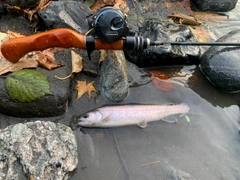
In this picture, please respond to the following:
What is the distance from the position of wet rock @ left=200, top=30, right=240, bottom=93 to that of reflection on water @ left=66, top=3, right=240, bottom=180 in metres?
0.20

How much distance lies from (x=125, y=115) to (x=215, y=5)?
3.94 m

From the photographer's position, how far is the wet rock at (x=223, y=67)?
4.85 meters

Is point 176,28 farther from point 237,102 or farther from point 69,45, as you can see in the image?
point 69,45

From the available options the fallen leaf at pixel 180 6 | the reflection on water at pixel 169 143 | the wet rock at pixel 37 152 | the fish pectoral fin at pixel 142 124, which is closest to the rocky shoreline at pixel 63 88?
the wet rock at pixel 37 152

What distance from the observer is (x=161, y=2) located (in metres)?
6.68

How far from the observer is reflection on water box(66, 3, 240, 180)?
386 cm

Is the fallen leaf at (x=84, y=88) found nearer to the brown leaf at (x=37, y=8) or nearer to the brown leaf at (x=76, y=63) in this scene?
the brown leaf at (x=76, y=63)

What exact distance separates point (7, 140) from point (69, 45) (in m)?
1.37

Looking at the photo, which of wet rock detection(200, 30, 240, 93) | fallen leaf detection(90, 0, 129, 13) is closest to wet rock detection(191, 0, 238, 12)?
fallen leaf detection(90, 0, 129, 13)

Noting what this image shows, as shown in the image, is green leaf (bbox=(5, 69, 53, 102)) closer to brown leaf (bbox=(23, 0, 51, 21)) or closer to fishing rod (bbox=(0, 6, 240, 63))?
fishing rod (bbox=(0, 6, 240, 63))

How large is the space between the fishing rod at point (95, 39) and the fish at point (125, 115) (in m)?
0.93

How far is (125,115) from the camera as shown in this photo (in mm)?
4270

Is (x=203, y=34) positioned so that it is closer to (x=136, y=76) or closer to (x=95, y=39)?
(x=136, y=76)

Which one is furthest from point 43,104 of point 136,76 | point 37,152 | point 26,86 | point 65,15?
point 65,15
